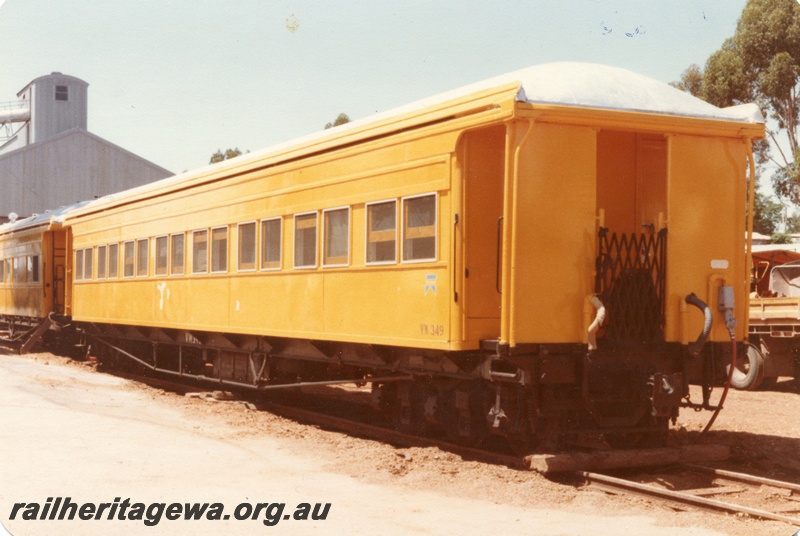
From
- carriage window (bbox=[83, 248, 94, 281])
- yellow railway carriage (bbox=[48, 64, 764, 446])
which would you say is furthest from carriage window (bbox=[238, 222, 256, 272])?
carriage window (bbox=[83, 248, 94, 281])

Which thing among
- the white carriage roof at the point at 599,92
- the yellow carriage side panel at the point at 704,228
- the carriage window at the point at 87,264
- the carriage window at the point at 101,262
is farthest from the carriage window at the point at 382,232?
the carriage window at the point at 87,264

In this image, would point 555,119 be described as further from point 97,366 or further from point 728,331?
point 97,366

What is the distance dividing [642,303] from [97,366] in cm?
1450

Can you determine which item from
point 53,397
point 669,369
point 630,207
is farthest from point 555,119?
point 53,397

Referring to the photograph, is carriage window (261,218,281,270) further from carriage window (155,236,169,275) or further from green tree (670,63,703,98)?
green tree (670,63,703,98)

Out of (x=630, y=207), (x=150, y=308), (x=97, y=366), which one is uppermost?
(x=630, y=207)

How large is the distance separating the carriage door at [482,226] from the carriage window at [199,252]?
6.08 meters

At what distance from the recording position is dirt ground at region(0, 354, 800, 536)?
6.89 m

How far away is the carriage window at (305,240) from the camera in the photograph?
1109cm

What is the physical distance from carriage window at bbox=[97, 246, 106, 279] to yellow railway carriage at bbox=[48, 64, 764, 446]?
8590mm

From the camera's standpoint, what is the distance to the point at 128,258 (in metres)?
17.1

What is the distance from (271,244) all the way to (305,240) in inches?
37.7

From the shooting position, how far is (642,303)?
8930mm

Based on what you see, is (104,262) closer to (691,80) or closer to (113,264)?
(113,264)
